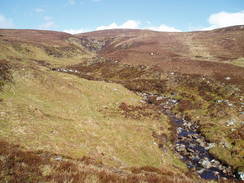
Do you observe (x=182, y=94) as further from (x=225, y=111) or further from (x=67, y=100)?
(x=67, y=100)

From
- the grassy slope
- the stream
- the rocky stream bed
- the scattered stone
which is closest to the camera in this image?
the grassy slope

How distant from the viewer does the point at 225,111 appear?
3297 cm

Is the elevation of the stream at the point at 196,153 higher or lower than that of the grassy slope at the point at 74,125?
lower

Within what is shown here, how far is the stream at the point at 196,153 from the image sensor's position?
18938mm

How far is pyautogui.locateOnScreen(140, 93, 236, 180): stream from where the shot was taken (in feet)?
62.1

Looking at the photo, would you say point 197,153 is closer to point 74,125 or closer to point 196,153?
point 196,153

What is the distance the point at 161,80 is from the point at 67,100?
33299 mm

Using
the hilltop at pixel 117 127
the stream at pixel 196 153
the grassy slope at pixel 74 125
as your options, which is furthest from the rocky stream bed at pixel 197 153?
the grassy slope at pixel 74 125

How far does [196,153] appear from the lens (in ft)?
73.1

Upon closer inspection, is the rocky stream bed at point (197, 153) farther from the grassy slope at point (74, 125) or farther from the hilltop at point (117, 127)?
the grassy slope at point (74, 125)

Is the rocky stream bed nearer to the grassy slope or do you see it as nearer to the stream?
the stream

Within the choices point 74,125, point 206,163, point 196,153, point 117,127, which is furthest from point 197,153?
point 74,125

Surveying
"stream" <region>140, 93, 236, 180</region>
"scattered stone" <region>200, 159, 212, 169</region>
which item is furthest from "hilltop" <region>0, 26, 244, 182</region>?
"stream" <region>140, 93, 236, 180</region>

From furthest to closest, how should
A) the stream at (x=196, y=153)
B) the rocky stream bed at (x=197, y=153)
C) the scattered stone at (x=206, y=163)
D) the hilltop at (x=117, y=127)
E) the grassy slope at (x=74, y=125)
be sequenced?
1. the scattered stone at (x=206, y=163)
2. the stream at (x=196, y=153)
3. the rocky stream bed at (x=197, y=153)
4. the grassy slope at (x=74, y=125)
5. the hilltop at (x=117, y=127)
